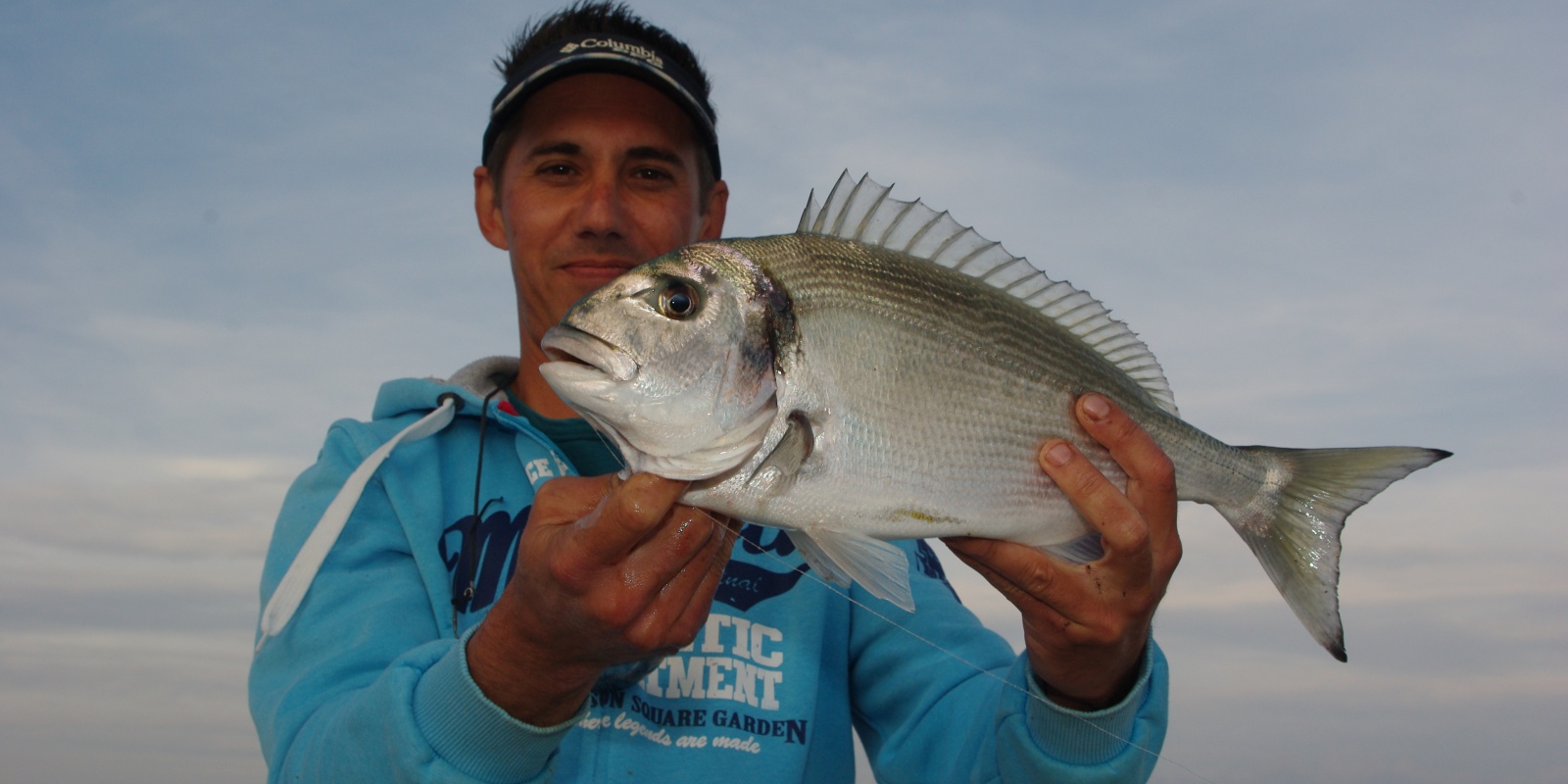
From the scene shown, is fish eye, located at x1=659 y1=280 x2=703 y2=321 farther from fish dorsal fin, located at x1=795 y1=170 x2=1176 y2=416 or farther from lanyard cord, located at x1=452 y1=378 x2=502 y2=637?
lanyard cord, located at x1=452 y1=378 x2=502 y2=637

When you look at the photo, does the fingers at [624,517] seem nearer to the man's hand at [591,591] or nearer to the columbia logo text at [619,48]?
the man's hand at [591,591]

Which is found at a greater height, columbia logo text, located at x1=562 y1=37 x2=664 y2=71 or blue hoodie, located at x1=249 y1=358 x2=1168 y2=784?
columbia logo text, located at x1=562 y1=37 x2=664 y2=71

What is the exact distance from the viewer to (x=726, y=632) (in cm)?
319

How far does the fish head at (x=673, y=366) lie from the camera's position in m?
2.12

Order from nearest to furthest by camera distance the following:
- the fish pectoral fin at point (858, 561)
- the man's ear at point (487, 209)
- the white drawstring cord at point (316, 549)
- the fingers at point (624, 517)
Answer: the fingers at point (624, 517) → the fish pectoral fin at point (858, 561) → the white drawstring cord at point (316, 549) → the man's ear at point (487, 209)

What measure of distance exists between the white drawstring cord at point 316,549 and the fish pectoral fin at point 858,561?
149 centimetres

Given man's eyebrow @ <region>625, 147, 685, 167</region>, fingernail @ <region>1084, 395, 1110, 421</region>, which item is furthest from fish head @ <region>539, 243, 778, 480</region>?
man's eyebrow @ <region>625, 147, 685, 167</region>

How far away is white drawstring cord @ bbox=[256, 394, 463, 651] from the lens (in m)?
2.88

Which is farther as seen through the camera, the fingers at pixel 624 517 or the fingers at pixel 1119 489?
the fingers at pixel 1119 489

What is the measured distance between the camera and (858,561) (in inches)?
89.4

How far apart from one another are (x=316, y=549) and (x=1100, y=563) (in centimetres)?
218

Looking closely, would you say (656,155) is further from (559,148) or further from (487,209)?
(487,209)

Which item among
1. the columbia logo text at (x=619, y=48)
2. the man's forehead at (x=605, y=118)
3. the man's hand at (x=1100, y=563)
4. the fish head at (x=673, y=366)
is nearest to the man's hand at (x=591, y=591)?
the fish head at (x=673, y=366)

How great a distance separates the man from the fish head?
4.8 inches
